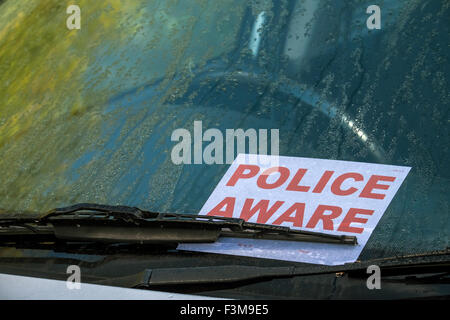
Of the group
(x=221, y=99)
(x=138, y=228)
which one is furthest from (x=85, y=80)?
(x=138, y=228)

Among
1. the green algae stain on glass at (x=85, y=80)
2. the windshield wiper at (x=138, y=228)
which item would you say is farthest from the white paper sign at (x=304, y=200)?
the green algae stain on glass at (x=85, y=80)

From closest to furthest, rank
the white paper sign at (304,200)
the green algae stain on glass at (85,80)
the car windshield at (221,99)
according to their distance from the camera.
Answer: the white paper sign at (304,200) < the car windshield at (221,99) < the green algae stain on glass at (85,80)

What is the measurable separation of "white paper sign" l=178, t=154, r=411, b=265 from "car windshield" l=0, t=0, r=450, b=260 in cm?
3

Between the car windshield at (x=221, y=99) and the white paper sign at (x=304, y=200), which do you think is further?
the car windshield at (x=221, y=99)

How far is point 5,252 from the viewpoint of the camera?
2.04 m

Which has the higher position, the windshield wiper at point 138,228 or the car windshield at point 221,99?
the car windshield at point 221,99

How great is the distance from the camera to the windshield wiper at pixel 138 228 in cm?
185

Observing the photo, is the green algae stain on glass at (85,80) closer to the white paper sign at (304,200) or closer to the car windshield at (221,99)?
the car windshield at (221,99)

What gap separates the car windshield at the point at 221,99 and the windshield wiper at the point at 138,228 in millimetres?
100

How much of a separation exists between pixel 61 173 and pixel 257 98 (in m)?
0.63

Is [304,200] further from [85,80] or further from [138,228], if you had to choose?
[85,80]

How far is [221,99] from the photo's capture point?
2244 millimetres

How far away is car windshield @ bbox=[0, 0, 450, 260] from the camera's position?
1.96 meters
